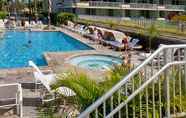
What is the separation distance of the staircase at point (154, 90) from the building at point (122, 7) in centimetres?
4903

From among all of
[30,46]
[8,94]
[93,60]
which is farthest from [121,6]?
[8,94]

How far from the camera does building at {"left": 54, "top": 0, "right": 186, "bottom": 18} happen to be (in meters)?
53.6

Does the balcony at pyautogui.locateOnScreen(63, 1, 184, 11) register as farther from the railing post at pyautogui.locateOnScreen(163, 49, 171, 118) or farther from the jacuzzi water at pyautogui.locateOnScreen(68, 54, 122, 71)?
the railing post at pyautogui.locateOnScreen(163, 49, 171, 118)

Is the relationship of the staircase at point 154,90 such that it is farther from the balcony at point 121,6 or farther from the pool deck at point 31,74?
the balcony at point 121,6

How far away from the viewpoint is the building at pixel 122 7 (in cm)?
5356

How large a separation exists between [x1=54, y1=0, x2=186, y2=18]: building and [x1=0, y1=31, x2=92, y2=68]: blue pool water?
816 inches

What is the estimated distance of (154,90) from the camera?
4203 mm

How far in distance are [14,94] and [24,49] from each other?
1652 cm

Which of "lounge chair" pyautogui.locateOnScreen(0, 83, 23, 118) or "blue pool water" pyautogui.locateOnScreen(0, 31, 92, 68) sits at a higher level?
"lounge chair" pyautogui.locateOnScreen(0, 83, 23, 118)

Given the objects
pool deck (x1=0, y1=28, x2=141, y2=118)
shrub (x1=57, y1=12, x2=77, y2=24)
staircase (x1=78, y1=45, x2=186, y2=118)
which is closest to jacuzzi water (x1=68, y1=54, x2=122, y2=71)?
pool deck (x1=0, y1=28, x2=141, y2=118)

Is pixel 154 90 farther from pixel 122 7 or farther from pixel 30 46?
pixel 122 7

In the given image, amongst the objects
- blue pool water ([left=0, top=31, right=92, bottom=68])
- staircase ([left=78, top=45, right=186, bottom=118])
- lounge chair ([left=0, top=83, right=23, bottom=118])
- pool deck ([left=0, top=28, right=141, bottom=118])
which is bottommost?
blue pool water ([left=0, top=31, right=92, bottom=68])

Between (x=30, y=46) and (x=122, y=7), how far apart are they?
30630mm

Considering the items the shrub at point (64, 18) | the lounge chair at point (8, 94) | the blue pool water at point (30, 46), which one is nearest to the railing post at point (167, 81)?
the lounge chair at point (8, 94)
